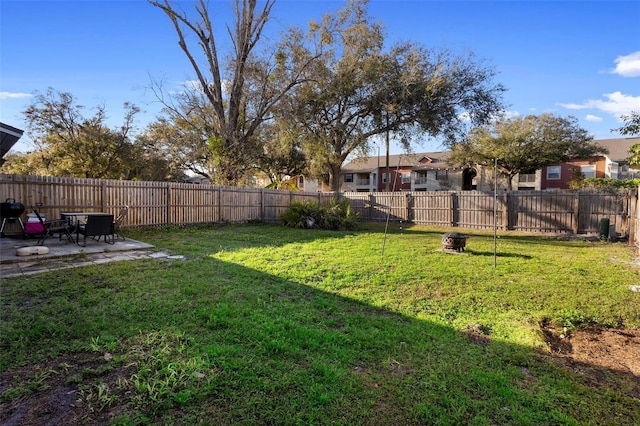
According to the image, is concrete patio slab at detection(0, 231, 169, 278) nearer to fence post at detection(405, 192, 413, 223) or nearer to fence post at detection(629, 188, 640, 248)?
fence post at detection(629, 188, 640, 248)

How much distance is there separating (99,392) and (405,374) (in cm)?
210

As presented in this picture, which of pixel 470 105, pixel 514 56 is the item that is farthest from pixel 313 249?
pixel 470 105

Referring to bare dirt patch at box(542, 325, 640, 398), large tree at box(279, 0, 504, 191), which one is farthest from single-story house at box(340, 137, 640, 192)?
bare dirt patch at box(542, 325, 640, 398)

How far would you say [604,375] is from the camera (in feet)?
8.34

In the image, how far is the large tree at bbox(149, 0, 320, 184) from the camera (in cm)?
1555

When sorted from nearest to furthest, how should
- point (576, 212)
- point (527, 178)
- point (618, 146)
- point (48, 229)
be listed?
point (48, 229), point (576, 212), point (618, 146), point (527, 178)

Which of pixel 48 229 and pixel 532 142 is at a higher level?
pixel 532 142

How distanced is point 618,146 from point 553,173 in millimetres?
6577

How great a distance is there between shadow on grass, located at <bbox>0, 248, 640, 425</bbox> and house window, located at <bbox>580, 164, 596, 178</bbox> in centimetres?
3976

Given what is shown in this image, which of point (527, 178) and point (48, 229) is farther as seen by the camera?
point (527, 178)

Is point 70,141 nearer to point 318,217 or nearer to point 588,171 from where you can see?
point 318,217

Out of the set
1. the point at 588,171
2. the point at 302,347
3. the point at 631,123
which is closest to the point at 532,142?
the point at 588,171

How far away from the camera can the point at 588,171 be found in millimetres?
33031

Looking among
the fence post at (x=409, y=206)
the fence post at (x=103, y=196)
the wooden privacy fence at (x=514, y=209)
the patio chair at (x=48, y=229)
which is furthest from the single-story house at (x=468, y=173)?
the patio chair at (x=48, y=229)
